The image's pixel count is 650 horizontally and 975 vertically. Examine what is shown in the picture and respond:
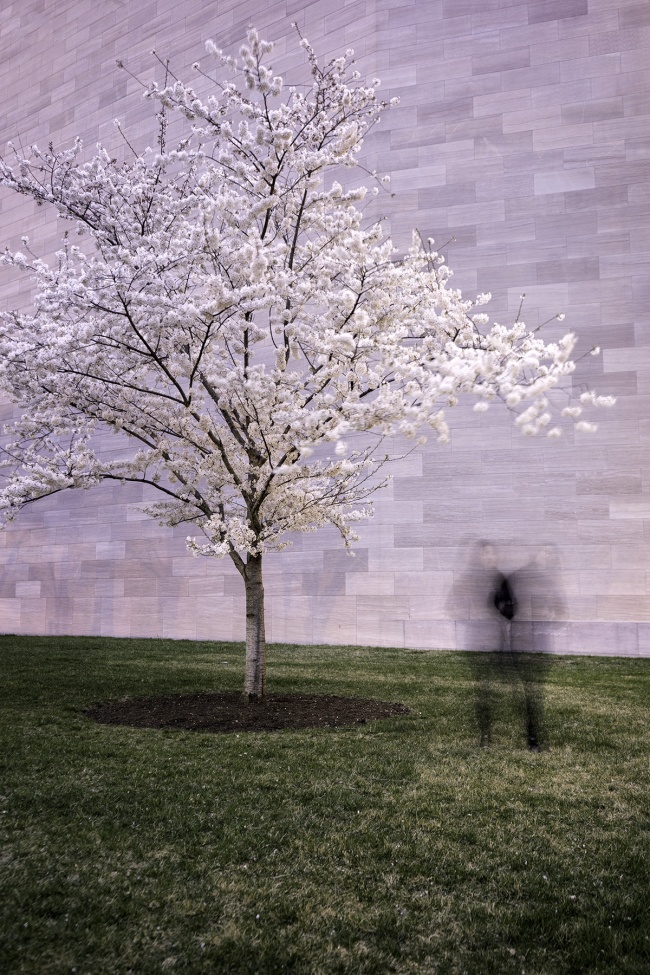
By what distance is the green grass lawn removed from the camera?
356cm

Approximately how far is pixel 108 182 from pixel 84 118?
16.0 meters

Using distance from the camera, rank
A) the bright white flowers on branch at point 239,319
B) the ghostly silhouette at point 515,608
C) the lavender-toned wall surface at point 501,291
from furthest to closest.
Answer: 1. the lavender-toned wall surface at point 501,291
2. the ghostly silhouette at point 515,608
3. the bright white flowers on branch at point 239,319

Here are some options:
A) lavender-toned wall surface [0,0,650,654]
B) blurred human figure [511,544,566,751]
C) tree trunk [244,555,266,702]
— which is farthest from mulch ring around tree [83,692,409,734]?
lavender-toned wall surface [0,0,650,654]

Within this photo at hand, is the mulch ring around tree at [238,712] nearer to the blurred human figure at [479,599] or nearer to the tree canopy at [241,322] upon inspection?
the tree canopy at [241,322]

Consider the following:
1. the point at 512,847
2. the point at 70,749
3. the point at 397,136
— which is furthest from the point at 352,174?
the point at 512,847

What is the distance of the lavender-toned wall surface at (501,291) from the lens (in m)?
14.6

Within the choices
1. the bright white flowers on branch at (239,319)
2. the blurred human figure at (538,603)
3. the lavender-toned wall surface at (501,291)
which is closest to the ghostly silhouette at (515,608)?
the blurred human figure at (538,603)

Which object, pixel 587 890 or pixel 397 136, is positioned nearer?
pixel 587 890

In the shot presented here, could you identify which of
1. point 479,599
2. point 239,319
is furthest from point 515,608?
point 239,319

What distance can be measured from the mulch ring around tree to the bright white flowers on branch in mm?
1827

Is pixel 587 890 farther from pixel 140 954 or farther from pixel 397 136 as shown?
pixel 397 136

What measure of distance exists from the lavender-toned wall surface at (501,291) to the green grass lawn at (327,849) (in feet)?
21.6

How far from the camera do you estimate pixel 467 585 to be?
15500mm

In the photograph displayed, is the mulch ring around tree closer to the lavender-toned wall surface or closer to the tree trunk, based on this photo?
the tree trunk
